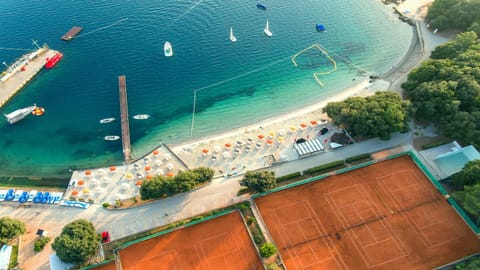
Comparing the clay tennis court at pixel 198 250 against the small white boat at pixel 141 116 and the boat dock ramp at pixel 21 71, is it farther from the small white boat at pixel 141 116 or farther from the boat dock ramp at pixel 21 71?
the boat dock ramp at pixel 21 71

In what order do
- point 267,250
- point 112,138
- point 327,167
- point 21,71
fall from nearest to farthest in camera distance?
point 267,250 < point 327,167 < point 112,138 < point 21,71

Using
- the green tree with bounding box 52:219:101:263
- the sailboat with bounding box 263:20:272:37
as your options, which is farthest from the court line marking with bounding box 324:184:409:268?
the sailboat with bounding box 263:20:272:37

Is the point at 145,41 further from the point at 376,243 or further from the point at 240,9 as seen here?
the point at 376,243

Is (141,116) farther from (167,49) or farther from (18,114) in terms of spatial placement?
(18,114)

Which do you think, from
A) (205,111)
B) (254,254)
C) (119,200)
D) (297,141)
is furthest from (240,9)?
(254,254)

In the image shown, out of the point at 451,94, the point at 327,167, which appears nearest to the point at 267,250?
the point at 327,167

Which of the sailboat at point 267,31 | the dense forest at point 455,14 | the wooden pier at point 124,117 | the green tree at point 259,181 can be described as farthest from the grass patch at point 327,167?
the dense forest at point 455,14
